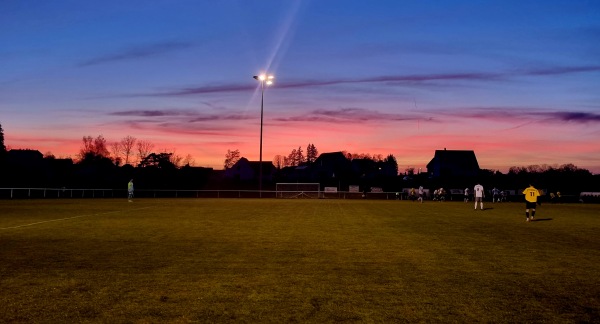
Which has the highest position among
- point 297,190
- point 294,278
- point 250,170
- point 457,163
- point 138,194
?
point 457,163

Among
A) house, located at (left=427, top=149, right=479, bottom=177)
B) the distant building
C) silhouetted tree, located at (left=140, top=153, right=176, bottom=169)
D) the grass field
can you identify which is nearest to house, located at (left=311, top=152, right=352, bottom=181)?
house, located at (left=427, top=149, right=479, bottom=177)

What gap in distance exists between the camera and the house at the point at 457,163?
4183 inches

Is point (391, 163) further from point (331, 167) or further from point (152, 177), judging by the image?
point (152, 177)

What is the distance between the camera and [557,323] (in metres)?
6.52

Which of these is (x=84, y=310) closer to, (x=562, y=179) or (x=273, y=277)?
(x=273, y=277)

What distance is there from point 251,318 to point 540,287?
508 centimetres

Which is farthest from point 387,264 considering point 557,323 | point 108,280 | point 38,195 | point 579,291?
point 38,195

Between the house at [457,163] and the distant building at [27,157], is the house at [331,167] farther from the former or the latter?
the distant building at [27,157]

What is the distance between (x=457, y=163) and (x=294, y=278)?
338ft

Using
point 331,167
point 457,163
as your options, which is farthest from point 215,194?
point 331,167

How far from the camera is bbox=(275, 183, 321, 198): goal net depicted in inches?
2562

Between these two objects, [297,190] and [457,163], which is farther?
[457,163]

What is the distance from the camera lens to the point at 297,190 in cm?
6681

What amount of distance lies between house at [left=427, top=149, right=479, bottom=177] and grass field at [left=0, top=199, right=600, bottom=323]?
301ft
